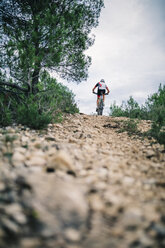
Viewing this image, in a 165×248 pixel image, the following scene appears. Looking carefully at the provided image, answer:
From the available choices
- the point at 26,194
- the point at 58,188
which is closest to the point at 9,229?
the point at 26,194

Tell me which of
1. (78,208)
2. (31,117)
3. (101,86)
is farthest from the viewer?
(101,86)

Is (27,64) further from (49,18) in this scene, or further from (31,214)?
(31,214)

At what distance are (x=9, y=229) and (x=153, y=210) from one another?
111cm

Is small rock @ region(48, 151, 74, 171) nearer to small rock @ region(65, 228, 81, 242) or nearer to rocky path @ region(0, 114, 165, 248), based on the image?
rocky path @ region(0, 114, 165, 248)

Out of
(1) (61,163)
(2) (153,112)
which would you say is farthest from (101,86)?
(1) (61,163)

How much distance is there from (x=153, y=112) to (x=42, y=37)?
15.9 feet

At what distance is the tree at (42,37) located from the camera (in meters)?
4.46

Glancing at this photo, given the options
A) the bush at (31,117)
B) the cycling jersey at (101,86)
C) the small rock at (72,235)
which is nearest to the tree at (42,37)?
the bush at (31,117)

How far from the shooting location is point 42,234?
97 cm

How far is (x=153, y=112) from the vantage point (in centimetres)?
583

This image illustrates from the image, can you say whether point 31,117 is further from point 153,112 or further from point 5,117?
point 153,112

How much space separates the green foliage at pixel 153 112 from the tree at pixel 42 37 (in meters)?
3.33

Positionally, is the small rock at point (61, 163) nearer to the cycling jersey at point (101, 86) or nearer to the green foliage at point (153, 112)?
the green foliage at point (153, 112)

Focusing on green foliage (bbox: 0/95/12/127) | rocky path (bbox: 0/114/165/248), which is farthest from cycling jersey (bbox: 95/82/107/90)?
rocky path (bbox: 0/114/165/248)
